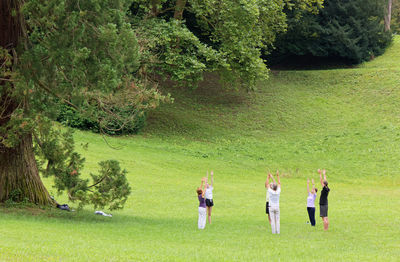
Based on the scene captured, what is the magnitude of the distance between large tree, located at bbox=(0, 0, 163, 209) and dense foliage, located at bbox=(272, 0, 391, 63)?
38.0 m

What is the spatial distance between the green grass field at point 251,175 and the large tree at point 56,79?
1227mm

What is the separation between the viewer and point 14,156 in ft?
56.5

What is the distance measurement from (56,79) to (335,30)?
4140 cm

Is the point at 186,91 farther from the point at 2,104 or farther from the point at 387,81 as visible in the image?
the point at 2,104

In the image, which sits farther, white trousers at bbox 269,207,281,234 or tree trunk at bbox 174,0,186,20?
tree trunk at bbox 174,0,186,20

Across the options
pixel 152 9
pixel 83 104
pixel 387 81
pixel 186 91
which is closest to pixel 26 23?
pixel 83 104

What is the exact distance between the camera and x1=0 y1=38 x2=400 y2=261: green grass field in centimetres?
1323

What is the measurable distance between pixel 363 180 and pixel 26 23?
23713 mm

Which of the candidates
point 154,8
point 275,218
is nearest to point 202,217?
point 275,218

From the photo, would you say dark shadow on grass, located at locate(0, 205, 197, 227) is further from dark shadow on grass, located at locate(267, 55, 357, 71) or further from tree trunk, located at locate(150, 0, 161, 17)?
dark shadow on grass, located at locate(267, 55, 357, 71)

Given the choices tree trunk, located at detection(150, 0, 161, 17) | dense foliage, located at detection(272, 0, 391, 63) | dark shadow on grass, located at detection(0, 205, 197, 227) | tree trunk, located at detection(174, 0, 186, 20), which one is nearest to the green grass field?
dark shadow on grass, located at detection(0, 205, 197, 227)

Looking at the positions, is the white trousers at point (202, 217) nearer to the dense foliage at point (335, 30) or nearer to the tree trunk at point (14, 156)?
the tree trunk at point (14, 156)

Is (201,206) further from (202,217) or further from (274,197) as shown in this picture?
(274,197)

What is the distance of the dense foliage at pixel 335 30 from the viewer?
52656 mm
